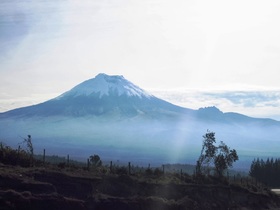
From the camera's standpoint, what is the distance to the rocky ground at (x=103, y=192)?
33594 millimetres

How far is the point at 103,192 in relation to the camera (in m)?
38.9

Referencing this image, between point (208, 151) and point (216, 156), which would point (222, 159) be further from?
point (208, 151)

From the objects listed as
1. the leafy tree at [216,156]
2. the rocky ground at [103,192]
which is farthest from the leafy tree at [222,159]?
the rocky ground at [103,192]

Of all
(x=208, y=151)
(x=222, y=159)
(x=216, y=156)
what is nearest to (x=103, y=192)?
(x=208, y=151)

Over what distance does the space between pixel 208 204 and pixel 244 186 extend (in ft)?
35.3

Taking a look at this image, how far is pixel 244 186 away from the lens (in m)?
54.2

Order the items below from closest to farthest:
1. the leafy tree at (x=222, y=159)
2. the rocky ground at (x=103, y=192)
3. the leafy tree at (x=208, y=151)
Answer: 1. the rocky ground at (x=103, y=192)
2. the leafy tree at (x=222, y=159)
3. the leafy tree at (x=208, y=151)

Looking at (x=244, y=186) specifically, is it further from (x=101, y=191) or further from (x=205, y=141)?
(x=101, y=191)

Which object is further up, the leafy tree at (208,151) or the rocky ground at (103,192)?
the leafy tree at (208,151)

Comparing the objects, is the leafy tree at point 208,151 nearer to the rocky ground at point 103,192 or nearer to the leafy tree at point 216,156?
the leafy tree at point 216,156

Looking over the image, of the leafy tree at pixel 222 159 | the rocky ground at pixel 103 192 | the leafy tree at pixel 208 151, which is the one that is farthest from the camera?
the leafy tree at pixel 208 151

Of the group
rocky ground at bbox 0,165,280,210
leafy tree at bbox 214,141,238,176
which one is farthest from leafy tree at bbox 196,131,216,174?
rocky ground at bbox 0,165,280,210

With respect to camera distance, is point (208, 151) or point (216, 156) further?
point (216, 156)

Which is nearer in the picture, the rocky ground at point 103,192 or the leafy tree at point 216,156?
the rocky ground at point 103,192
